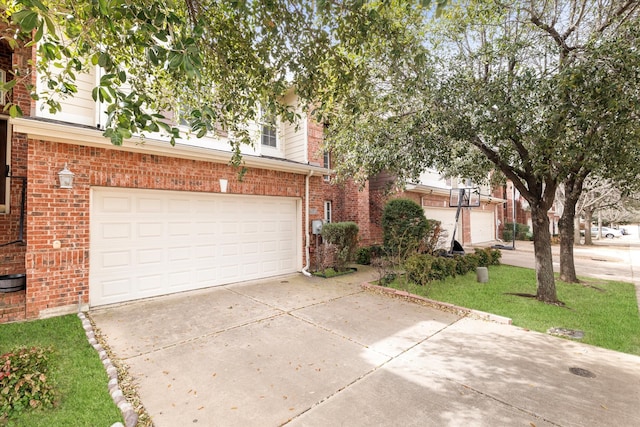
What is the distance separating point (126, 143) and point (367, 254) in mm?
8665

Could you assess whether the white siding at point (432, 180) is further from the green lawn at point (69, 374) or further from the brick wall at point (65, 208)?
the green lawn at point (69, 374)

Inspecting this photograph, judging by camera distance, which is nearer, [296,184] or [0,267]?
[0,267]

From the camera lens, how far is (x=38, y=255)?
5281 millimetres

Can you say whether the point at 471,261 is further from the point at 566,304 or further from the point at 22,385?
the point at 22,385

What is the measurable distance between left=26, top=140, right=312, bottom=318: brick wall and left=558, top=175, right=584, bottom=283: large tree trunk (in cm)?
1068

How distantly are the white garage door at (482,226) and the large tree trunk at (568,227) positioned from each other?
1111cm

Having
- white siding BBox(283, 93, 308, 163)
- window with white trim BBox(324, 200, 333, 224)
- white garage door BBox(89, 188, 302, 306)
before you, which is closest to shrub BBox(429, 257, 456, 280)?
white garage door BBox(89, 188, 302, 306)

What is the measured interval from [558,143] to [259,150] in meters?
6.97

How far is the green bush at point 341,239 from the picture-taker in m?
9.33

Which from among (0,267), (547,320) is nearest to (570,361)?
(547,320)

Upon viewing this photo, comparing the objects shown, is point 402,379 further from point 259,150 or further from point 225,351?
point 259,150

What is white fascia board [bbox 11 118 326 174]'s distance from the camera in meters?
5.10

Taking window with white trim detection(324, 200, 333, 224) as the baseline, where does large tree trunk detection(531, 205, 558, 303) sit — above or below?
below

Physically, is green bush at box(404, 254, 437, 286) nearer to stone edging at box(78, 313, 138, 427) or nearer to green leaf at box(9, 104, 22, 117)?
stone edging at box(78, 313, 138, 427)
